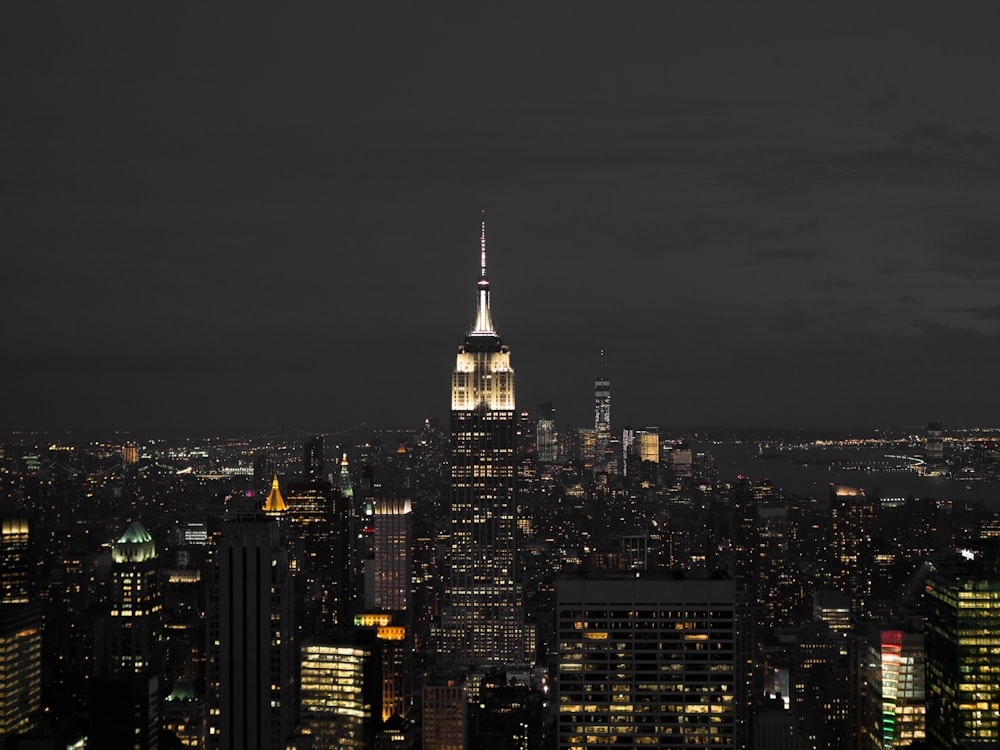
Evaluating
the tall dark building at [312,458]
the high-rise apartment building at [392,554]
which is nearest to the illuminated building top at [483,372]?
the high-rise apartment building at [392,554]

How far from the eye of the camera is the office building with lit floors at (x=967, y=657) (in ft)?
81.2

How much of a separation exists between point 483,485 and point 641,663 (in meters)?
33.4

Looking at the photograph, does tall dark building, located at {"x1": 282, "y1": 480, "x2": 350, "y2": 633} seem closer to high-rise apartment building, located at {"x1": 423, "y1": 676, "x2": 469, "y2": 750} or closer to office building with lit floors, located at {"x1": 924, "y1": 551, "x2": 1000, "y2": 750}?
high-rise apartment building, located at {"x1": 423, "y1": 676, "x2": 469, "y2": 750}

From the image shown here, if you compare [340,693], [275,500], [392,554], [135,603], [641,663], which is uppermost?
[275,500]

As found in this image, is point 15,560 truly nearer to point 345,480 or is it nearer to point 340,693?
point 340,693

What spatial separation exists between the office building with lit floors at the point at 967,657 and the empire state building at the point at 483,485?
21912 mm

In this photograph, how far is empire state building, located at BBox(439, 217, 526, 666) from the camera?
47750 mm

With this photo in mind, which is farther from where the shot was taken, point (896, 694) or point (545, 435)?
point (545, 435)

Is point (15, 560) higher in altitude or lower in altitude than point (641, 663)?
higher

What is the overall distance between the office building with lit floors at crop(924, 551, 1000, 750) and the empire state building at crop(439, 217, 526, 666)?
21.9m

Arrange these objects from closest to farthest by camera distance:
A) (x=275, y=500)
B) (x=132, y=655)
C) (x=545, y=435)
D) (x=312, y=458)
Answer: (x=132, y=655) < (x=275, y=500) < (x=312, y=458) < (x=545, y=435)

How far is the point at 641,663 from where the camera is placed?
21.1 m

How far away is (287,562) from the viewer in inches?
1148

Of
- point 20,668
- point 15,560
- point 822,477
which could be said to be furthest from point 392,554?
point 20,668
